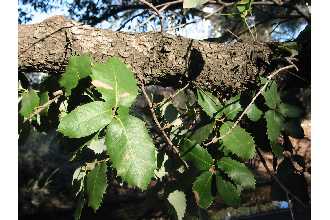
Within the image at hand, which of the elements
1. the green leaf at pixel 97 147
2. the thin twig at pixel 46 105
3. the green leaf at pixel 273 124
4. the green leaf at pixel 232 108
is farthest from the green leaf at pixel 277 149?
the thin twig at pixel 46 105

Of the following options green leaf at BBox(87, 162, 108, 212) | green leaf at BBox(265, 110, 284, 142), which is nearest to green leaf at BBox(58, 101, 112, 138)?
green leaf at BBox(87, 162, 108, 212)

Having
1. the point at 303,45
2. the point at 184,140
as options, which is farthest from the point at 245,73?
the point at 184,140

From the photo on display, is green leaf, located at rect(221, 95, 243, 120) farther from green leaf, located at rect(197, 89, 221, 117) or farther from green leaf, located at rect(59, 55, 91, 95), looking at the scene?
green leaf, located at rect(59, 55, 91, 95)

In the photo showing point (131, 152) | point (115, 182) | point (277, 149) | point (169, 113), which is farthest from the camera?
point (115, 182)

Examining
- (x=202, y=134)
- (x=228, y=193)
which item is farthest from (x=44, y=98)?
(x=228, y=193)

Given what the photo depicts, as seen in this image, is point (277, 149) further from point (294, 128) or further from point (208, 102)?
point (208, 102)
